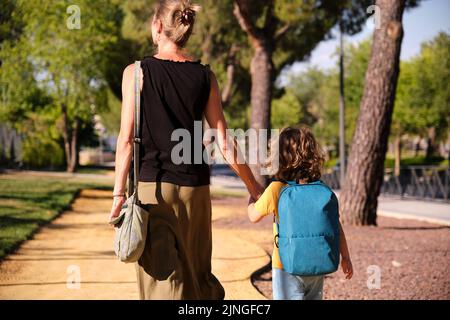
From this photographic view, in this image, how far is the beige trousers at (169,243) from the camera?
2.66 metres

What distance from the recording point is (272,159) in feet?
9.80

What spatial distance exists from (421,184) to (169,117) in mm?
18084

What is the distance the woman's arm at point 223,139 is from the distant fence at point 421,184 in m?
16.0

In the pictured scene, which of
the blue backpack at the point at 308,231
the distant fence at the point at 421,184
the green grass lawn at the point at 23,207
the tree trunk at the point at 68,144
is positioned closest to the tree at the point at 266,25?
the green grass lawn at the point at 23,207

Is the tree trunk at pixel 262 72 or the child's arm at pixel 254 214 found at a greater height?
the tree trunk at pixel 262 72

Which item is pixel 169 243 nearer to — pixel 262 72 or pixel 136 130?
pixel 136 130

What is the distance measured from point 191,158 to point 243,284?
365 cm

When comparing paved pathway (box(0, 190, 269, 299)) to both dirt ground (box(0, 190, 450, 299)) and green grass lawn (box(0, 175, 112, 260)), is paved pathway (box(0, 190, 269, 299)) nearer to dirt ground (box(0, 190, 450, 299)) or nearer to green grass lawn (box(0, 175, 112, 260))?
dirt ground (box(0, 190, 450, 299))

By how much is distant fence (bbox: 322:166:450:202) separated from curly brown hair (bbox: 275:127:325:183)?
1591 centimetres

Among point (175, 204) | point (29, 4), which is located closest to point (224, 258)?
point (175, 204)

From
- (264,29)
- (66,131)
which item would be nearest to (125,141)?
(264,29)

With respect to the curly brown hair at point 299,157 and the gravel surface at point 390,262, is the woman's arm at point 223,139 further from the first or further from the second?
the gravel surface at point 390,262

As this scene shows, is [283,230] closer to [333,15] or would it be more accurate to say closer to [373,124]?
[373,124]

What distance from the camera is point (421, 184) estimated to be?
19.3 metres
